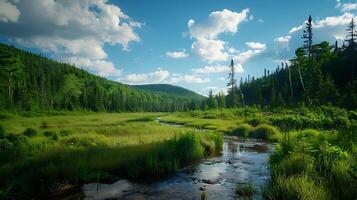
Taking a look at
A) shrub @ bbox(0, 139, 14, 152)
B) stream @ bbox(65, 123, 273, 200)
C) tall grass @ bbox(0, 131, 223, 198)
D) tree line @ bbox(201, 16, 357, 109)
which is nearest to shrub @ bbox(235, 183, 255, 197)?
stream @ bbox(65, 123, 273, 200)

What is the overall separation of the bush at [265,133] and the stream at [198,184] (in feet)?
32.2

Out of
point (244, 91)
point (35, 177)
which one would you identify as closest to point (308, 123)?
point (35, 177)

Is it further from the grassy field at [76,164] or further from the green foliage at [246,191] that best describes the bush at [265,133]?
the green foliage at [246,191]

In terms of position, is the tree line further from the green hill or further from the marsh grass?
the green hill

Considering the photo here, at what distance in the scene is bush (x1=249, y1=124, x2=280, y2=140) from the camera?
2413cm

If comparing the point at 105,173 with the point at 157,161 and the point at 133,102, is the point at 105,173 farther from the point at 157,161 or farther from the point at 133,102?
the point at 133,102

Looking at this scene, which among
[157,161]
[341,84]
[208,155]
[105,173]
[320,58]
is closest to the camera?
[105,173]

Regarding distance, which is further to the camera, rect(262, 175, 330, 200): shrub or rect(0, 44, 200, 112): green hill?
rect(0, 44, 200, 112): green hill

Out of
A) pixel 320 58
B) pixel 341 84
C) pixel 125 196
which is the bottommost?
pixel 125 196

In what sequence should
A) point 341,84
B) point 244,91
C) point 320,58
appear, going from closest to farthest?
point 341,84 < point 320,58 < point 244,91

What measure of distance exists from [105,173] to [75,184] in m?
1.40

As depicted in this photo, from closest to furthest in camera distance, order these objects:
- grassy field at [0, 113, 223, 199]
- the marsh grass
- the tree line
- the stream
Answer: the marsh grass < the stream < grassy field at [0, 113, 223, 199] < the tree line

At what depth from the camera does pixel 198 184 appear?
10789mm

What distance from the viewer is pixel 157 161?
502 inches
